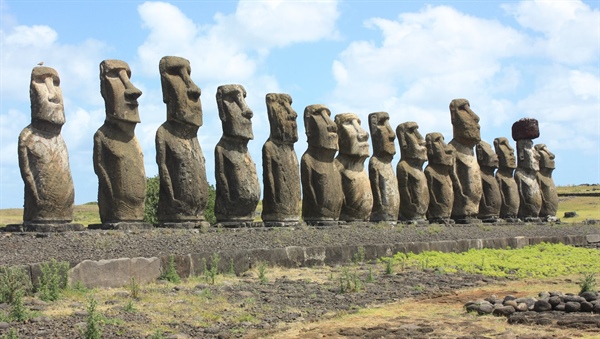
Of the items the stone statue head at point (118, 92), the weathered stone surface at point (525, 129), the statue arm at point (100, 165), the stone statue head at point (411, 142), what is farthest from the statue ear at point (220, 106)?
the weathered stone surface at point (525, 129)

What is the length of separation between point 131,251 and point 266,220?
241 inches

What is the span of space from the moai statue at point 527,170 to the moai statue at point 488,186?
6.57ft

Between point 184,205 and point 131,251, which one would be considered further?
point 184,205

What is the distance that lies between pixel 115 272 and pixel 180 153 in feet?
16.3

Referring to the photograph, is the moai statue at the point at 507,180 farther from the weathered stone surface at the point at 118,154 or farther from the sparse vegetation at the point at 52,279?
the sparse vegetation at the point at 52,279

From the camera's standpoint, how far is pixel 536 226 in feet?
77.2

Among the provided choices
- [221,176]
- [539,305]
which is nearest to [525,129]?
[221,176]

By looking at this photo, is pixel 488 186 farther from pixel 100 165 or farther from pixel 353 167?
pixel 100 165

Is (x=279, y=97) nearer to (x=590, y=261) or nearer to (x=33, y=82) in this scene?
(x=33, y=82)

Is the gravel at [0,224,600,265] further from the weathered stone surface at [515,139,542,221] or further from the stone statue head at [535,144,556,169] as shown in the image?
the stone statue head at [535,144,556,169]

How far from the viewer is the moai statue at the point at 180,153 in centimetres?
1421

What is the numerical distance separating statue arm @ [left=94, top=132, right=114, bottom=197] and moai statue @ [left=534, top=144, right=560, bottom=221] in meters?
17.7

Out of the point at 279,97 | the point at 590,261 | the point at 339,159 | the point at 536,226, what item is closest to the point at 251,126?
the point at 279,97

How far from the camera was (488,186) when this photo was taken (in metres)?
24.1
